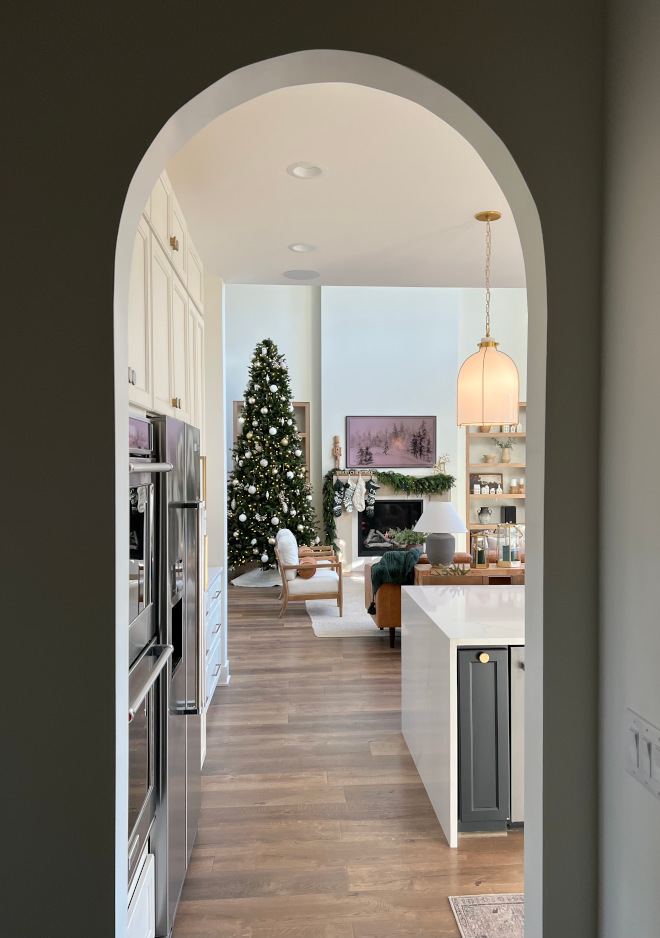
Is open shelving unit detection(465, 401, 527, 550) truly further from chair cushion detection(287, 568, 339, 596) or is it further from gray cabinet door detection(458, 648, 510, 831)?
gray cabinet door detection(458, 648, 510, 831)

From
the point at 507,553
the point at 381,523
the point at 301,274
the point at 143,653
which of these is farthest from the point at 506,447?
the point at 143,653

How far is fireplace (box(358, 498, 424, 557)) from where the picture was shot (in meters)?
9.55

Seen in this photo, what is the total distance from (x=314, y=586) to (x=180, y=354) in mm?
4262

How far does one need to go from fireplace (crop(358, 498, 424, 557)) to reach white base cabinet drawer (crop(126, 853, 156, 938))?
7619 mm

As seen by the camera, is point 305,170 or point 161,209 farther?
point 305,170

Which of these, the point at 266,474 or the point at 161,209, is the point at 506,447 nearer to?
the point at 266,474

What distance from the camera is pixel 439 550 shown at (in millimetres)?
4867

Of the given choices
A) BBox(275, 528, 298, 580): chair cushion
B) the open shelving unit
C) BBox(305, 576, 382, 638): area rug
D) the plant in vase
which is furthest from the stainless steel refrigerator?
the plant in vase

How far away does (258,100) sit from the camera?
86.6 inches

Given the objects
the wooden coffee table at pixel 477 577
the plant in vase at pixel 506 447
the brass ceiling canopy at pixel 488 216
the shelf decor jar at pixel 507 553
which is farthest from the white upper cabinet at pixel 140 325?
the plant in vase at pixel 506 447
